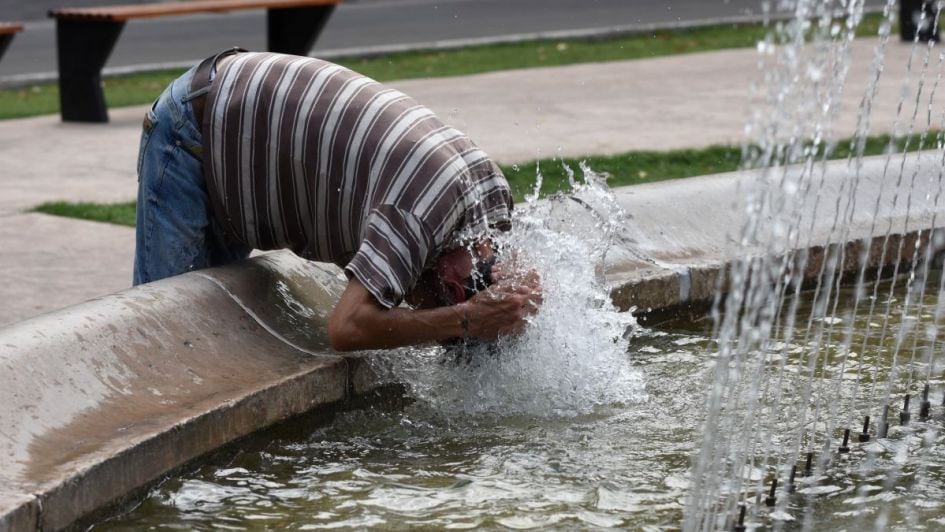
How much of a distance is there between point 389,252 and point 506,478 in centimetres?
56

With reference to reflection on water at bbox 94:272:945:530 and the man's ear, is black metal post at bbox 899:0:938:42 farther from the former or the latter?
the man's ear

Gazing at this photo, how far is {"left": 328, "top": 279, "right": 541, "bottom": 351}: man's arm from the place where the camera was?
337 cm

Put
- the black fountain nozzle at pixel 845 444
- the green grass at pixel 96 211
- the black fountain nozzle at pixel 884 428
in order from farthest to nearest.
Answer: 1. the green grass at pixel 96 211
2. the black fountain nozzle at pixel 884 428
3. the black fountain nozzle at pixel 845 444

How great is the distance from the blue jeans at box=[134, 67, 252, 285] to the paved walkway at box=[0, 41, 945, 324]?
0.93 meters

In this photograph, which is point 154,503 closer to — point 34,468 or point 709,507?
point 34,468

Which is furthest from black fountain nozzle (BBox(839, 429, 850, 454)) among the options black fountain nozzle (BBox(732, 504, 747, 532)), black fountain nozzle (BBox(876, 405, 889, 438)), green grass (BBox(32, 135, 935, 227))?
green grass (BBox(32, 135, 935, 227))

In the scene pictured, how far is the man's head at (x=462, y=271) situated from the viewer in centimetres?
347

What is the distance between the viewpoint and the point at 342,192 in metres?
3.48

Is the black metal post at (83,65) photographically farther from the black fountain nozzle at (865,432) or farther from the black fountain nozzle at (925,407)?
the black fountain nozzle at (865,432)

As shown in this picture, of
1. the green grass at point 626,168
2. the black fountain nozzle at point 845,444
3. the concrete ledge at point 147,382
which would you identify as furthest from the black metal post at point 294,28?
the black fountain nozzle at point 845,444

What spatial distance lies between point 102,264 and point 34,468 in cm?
251

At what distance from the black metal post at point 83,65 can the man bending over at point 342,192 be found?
17.9 ft

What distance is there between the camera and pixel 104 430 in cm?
300

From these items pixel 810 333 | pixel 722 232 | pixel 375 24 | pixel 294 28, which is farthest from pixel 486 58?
pixel 810 333
